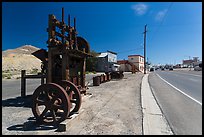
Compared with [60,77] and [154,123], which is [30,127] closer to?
[60,77]

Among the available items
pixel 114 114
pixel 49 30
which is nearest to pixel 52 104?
pixel 114 114

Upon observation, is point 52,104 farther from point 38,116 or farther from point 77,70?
point 77,70

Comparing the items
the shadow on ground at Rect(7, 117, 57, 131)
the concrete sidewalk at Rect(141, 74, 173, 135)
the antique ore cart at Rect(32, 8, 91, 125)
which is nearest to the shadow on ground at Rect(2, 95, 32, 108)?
the antique ore cart at Rect(32, 8, 91, 125)

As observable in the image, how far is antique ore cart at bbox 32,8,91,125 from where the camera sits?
5.33 meters

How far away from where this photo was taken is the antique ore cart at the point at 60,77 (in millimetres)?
5332

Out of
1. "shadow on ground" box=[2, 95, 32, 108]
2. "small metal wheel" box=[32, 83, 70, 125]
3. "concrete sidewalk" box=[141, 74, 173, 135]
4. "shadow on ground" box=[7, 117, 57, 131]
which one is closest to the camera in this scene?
"concrete sidewalk" box=[141, 74, 173, 135]

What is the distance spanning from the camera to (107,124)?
527 cm

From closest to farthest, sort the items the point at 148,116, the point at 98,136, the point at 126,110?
the point at 98,136 < the point at 148,116 < the point at 126,110

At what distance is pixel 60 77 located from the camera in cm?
792

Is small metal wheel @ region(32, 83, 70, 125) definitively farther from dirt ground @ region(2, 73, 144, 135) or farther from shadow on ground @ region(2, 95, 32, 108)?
shadow on ground @ region(2, 95, 32, 108)

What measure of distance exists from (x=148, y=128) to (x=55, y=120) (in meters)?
2.44

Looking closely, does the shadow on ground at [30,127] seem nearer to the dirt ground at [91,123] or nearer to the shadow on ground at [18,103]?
the dirt ground at [91,123]

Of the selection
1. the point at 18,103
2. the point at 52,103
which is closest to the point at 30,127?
the point at 52,103

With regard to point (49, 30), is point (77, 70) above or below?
below
